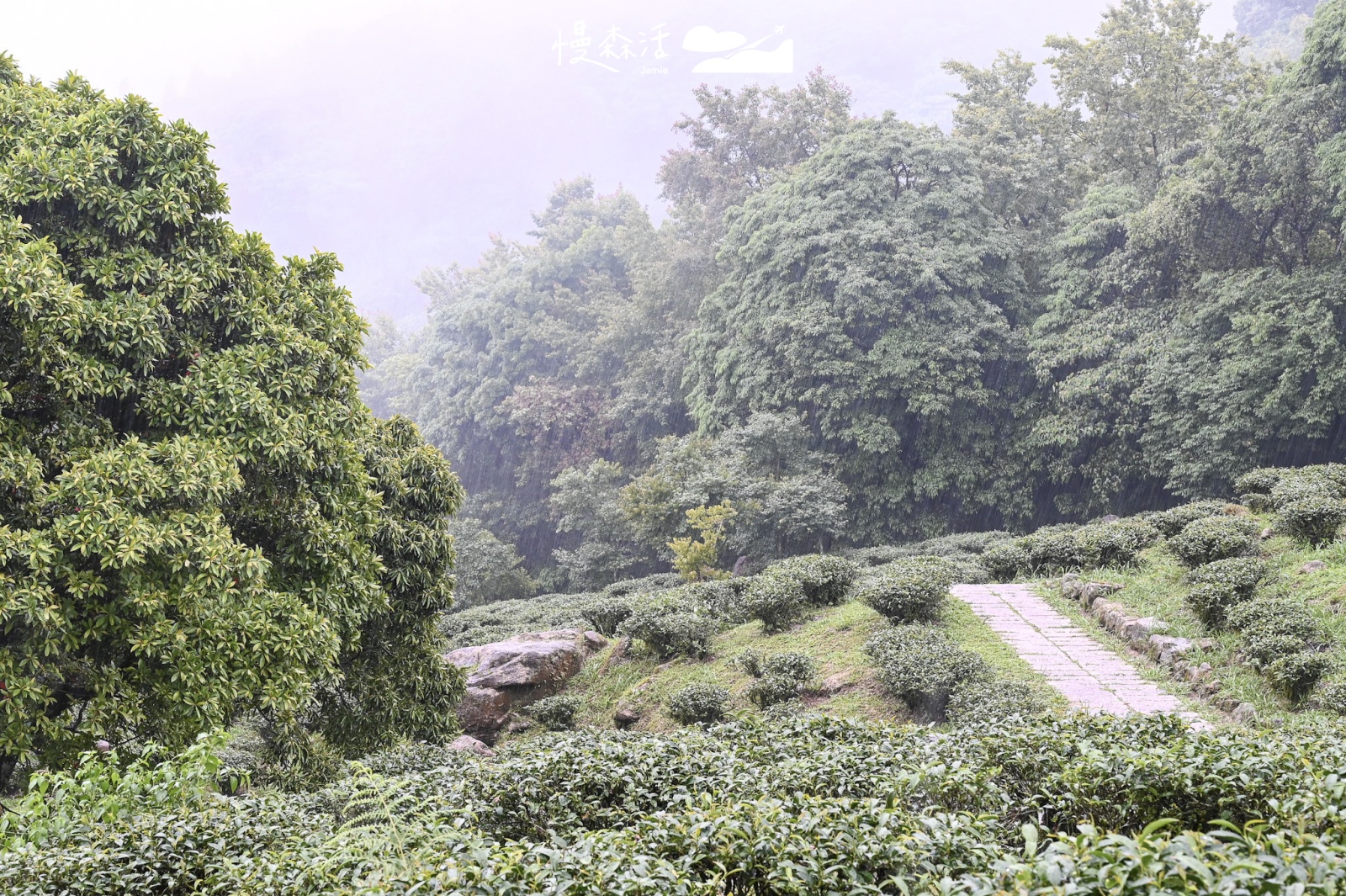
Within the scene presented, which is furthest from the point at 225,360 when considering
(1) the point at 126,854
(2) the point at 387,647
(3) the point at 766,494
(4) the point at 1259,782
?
(3) the point at 766,494

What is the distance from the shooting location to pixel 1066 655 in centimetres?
708

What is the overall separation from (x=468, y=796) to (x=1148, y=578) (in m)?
7.38

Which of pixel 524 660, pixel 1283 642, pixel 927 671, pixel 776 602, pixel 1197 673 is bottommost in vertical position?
pixel 1197 673

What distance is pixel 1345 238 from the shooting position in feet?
45.2

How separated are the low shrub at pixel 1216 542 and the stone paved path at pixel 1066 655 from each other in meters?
1.31

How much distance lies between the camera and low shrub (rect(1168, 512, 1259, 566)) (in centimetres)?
809

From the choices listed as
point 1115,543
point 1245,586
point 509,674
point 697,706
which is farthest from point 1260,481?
point 509,674

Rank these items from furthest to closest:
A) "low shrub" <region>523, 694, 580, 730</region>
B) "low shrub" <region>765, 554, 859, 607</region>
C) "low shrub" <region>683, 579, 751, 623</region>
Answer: "low shrub" <region>683, 579, 751, 623</region>
"low shrub" <region>765, 554, 859, 607</region>
"low shrub" <region>523, 694, 580, 730</region>

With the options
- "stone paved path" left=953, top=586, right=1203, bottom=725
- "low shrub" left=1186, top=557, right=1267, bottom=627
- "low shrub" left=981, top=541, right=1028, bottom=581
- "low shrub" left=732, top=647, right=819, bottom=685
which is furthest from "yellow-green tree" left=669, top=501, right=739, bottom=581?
"low shrub" left=1186, top=557, right=1267, bottom=627

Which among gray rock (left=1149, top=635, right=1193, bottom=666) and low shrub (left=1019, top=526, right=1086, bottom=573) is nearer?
gray rock (left=1149, top=635, right=1193, bottom=666)

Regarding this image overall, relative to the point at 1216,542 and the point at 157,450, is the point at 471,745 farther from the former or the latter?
the point at 1216,542

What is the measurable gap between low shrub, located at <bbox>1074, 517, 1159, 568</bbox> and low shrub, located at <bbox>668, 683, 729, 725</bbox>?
493cm

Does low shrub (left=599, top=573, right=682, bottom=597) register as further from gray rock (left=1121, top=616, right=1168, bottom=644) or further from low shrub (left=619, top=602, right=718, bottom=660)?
gray rock (left=1121, top=616, right=1168, bottom=644)

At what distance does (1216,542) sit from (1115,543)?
1253 mm
